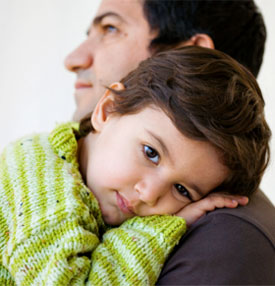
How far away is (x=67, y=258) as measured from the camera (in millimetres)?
883

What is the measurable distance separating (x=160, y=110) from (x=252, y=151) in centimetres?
24

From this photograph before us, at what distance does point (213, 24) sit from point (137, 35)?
Result: 0.28 metres

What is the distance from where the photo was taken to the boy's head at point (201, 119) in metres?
0.94

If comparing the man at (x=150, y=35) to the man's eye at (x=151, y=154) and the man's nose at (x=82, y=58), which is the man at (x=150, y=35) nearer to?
the man's nose at (x=82, y=58)

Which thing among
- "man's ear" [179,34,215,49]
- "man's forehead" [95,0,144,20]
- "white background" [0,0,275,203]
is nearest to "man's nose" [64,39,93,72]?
"man's forehead" [95,0,144,20]

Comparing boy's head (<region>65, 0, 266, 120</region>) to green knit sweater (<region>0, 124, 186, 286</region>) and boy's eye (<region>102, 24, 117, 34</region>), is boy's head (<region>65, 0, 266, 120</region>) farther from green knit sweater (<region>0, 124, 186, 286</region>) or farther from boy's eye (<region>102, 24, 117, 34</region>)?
green knit sweater (<region>0, 124, 186, 286</region>)

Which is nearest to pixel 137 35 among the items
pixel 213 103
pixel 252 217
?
pixel 213 103

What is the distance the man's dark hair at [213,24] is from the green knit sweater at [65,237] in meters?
0.70

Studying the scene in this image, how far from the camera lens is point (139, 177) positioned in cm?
96

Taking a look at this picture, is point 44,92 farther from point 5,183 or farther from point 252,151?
point 252,151

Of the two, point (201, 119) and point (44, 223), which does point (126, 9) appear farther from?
point (44, 223)

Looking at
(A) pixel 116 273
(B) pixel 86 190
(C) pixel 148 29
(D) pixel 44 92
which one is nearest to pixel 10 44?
(D) pixel 44 92

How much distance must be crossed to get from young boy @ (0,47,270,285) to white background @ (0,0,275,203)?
1403mm

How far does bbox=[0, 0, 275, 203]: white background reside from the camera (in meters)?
2.39
